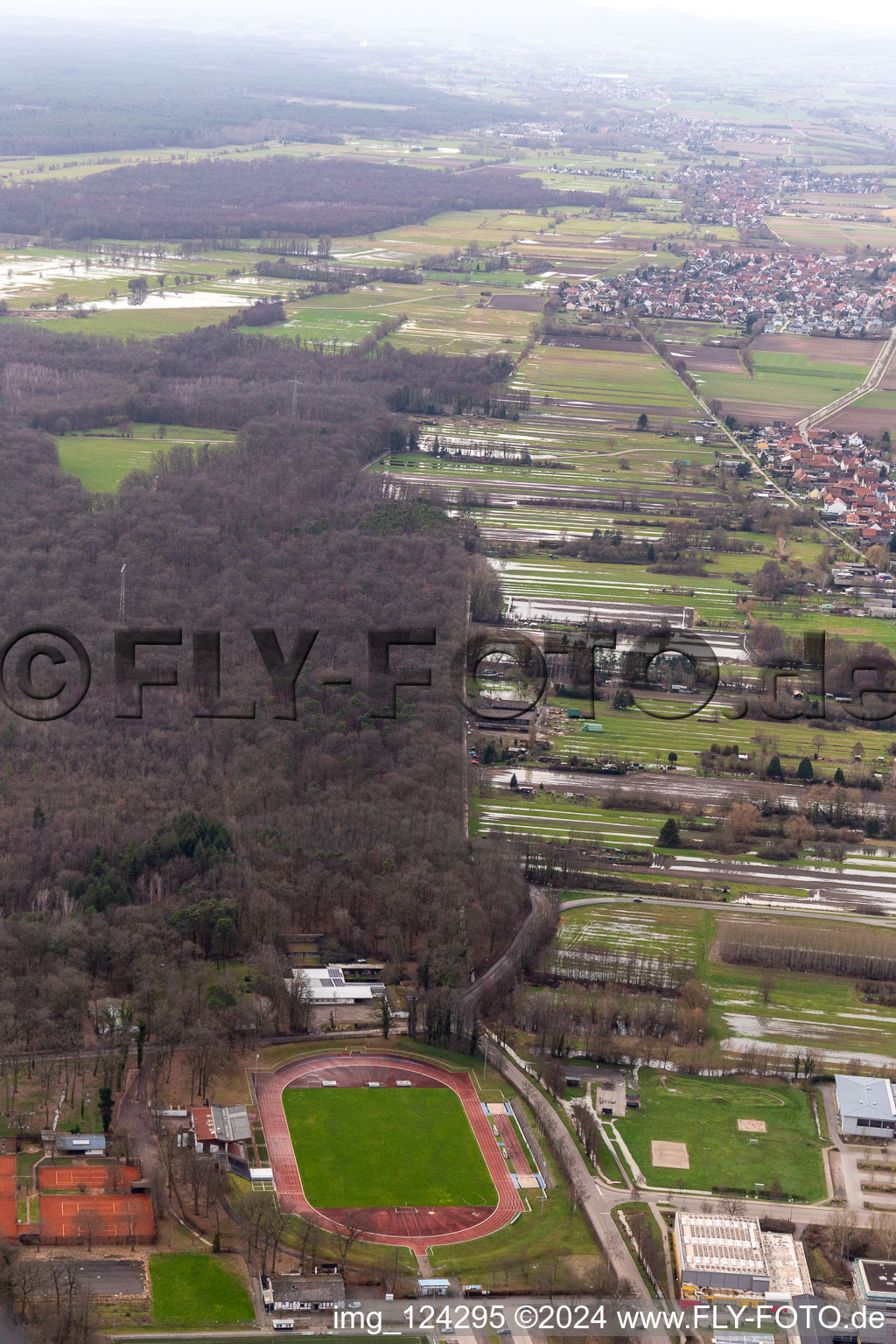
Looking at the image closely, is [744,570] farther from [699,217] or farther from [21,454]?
[699,217]

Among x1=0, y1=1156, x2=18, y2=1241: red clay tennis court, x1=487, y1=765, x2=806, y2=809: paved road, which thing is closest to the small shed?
x1=0, y1=1156, x2=18, y2=1241: red clay tennis court

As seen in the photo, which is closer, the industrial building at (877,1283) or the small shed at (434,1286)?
the small shed at (434,1286)

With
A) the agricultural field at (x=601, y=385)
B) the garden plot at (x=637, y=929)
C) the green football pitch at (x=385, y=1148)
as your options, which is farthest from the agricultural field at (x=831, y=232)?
the green football pitch at (x=385, y=1148)

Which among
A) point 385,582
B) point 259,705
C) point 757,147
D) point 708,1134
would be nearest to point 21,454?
point 385,582

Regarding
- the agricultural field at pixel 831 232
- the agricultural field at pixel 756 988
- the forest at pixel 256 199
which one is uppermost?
the forest at pixel 256 199

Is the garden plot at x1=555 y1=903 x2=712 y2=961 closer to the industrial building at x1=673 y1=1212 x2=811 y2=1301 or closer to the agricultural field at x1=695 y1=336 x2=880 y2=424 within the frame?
the industrial building at x1=673 y1=1212 x2=811 y2=1301

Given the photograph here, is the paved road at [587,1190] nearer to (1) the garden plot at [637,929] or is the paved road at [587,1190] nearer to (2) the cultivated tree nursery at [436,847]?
(2) the cultivated tree nursery at [436,847]

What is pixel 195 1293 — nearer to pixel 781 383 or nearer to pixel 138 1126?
pixel 138 1126
